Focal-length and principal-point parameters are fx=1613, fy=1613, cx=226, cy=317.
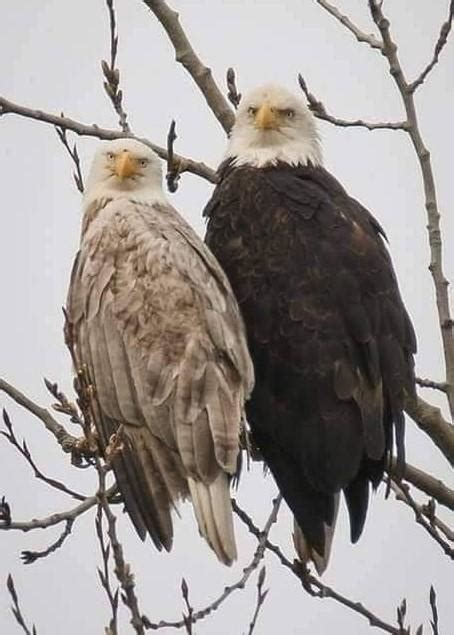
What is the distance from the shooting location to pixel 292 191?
20.3 ft

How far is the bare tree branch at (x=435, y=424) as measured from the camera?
6.02 m

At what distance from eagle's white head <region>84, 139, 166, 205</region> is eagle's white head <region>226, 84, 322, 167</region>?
1.32 feet

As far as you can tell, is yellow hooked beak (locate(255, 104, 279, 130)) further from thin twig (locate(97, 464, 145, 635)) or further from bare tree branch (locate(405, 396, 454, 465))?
thin twig (locate(97, 464, 145, 635))

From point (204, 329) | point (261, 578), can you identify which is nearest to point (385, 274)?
point (204, 329)

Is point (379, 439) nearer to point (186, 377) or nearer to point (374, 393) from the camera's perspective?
point (374, 393)

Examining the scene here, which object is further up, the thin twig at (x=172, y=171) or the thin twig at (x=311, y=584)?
the thin twig at (x=172, y=171)

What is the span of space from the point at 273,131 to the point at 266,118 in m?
0.06

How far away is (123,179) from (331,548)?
63.7 inches

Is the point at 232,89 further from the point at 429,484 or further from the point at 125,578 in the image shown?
the point at 125,578

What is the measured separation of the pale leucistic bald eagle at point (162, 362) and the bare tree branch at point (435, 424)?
2.56 ft

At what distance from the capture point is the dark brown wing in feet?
19.2

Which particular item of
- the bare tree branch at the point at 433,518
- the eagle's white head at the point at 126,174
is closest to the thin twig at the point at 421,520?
the bare tree branch at the point at 433,518

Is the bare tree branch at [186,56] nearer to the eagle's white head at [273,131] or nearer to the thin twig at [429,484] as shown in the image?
the eagle's white head at [273,131]

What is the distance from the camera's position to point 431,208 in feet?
19.4
